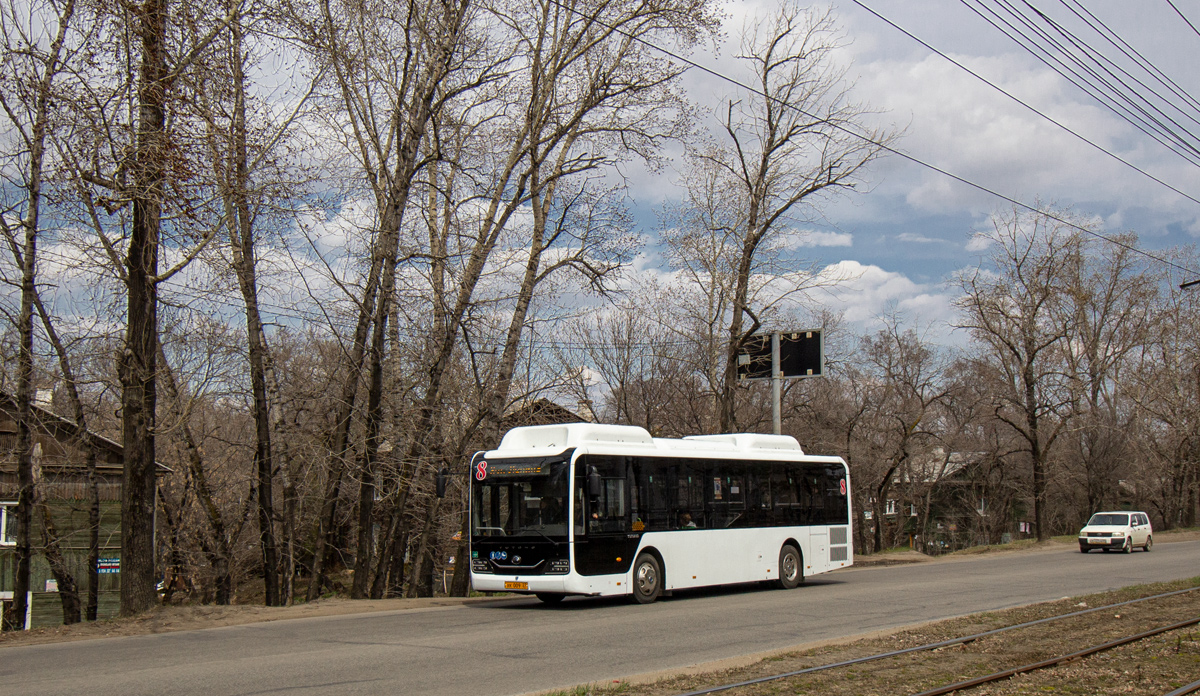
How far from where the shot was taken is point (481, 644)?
11.1 meters

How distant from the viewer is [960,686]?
8.09m

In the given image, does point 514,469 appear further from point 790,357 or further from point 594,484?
point 790,357

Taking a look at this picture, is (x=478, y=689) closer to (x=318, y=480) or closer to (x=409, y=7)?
(x=409, y=7)

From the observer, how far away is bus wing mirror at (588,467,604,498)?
15.0m

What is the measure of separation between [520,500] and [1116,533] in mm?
26760

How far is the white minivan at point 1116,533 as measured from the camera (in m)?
33.5

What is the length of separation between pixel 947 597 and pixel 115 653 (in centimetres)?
1319

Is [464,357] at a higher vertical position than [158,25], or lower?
lower

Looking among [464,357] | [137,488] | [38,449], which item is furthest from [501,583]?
[38,449]

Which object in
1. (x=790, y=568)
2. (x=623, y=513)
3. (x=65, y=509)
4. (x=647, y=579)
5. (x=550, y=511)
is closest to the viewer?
(x=550, y=511)

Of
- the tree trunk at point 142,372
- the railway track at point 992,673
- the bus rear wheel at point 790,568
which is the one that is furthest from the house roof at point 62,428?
the railway track at point 992,673

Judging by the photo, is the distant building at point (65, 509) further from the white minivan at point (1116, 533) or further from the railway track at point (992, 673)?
the white minivan at point (1116, 533)

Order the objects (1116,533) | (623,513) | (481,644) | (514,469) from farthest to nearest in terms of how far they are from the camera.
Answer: (1116,533) < (623,513) < (514,469) < (481,644)

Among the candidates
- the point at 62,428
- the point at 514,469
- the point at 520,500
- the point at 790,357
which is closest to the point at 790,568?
the point at 520,500
